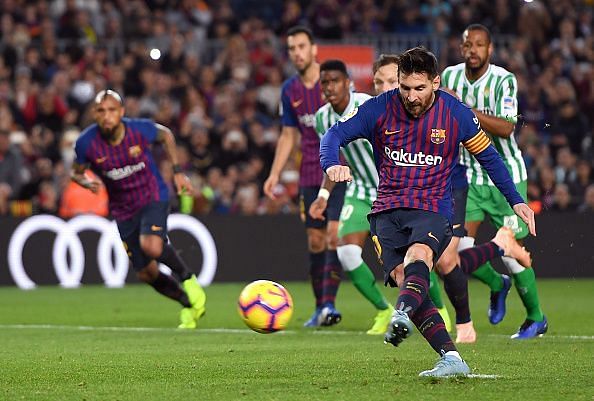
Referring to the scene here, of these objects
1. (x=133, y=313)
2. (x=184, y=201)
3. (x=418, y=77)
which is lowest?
(x=133, y=313)

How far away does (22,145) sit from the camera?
18859mm

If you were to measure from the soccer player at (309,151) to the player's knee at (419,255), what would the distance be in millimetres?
4470

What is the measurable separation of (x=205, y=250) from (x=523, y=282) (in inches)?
315

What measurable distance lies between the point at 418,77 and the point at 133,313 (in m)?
6.84

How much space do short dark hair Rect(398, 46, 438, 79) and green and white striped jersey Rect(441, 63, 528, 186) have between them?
9.05ft

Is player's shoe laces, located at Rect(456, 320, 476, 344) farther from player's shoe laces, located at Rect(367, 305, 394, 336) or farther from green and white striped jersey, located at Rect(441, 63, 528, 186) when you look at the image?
green and white striped jersey, located at Rect(441, 63, 528, 186)

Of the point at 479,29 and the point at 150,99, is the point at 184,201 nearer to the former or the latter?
the point at 479,29

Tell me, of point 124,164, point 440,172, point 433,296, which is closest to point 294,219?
point 124,164

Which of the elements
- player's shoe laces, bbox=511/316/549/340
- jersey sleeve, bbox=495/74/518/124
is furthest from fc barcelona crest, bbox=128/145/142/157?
player's shoe laces, bbox=511/316/549/340

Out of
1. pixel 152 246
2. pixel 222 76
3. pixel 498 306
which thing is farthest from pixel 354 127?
pixel 222 76

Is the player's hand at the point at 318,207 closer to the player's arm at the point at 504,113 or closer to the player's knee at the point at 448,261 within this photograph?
the player's knee at the point at 448,261

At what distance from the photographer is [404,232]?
753 centimetres

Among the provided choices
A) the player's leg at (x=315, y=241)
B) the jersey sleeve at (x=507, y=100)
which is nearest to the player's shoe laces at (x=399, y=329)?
the jersey sleeve at (x=507, y=100)

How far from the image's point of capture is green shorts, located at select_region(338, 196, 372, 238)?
36.4 ft
